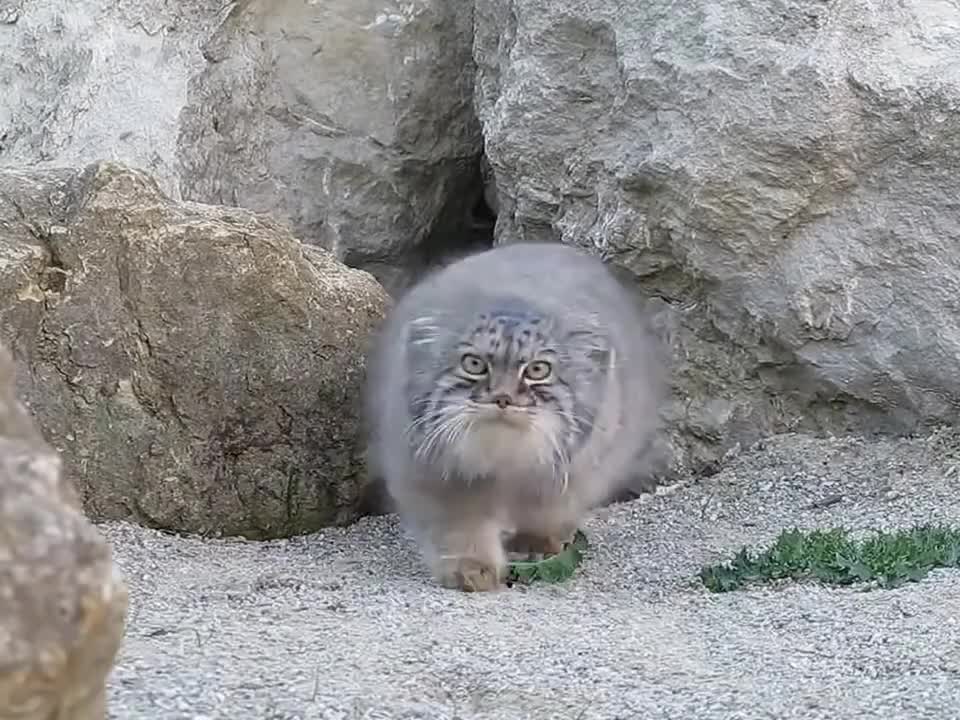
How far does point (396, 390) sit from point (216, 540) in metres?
0.90

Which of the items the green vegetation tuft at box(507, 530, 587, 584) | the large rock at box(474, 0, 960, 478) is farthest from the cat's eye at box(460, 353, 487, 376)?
the large rock at box(474, 0, 960, 478)

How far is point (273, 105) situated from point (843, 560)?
11.1 feet

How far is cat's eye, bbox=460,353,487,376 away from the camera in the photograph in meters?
4.62

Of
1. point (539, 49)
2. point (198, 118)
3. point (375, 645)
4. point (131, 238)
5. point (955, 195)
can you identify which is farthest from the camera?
point (198, 118)

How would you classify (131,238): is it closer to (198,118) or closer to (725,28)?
(198,118)

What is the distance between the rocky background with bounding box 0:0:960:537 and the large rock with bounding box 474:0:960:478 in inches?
0.4

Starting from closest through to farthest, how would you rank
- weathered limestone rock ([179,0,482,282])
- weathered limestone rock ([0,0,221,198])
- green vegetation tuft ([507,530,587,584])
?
1. green vegetation tuft ([507,530,587,584])
2. weathered limestone rock ([0,0,221,198])
3. weathered limestone rock ([179,0,482,282])

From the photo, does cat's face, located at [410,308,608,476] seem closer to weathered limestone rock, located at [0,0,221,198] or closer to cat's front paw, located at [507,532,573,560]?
cat's front paw, located at [507,532,573,560]

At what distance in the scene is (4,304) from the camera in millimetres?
5043

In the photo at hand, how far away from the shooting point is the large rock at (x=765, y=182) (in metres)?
5.77

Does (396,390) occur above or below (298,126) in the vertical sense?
below

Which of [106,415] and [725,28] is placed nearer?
[106,415]

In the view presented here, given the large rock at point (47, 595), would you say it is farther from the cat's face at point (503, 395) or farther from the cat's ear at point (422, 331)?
the cat's ear at point (422, 331)

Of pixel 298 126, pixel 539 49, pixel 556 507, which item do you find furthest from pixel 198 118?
pixel 556 507
